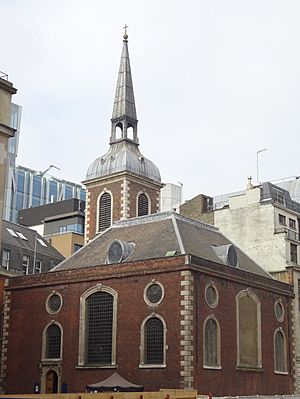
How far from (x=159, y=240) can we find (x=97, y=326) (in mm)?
6876

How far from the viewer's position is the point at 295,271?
56.8 meters

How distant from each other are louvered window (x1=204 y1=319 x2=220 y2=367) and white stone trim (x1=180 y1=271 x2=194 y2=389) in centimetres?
192

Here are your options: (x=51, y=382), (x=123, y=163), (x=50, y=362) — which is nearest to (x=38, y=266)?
(x=123, y=163)

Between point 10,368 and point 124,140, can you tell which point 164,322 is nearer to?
point 10,368

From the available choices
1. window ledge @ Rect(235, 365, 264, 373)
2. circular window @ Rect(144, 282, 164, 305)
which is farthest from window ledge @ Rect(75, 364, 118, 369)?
window ledge @ Rect(235, 365, 264, 373)

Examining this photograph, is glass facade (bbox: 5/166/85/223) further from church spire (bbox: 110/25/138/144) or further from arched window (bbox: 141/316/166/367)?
Answer: arched window (bbox: 141/316/166/367)

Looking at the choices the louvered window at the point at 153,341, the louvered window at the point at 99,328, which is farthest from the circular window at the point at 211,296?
the louvered window at the point at 99,328

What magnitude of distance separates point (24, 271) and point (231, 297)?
75.1 feet

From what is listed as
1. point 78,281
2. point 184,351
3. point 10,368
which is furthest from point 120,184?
point 184,351

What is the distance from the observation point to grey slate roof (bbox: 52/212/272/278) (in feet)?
148

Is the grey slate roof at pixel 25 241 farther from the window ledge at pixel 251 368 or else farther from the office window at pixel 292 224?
the window ledge at pixel 251 368

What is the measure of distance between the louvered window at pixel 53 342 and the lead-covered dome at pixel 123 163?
1665 centimetres

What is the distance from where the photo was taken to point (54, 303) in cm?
4688

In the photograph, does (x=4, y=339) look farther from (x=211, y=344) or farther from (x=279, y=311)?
(x=279, y=311)
